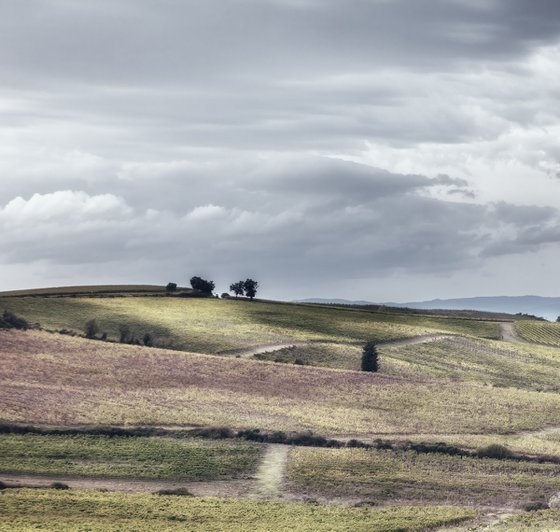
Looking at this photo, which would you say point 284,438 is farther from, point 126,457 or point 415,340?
point 415,340

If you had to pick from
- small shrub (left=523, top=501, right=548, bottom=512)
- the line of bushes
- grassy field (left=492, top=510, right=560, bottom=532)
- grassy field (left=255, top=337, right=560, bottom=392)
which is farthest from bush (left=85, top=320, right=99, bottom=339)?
grassy field (left=492, top=510, right=560, bottom=532)

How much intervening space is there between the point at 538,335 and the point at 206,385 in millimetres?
102673

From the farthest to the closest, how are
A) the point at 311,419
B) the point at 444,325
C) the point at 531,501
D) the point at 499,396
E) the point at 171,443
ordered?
the point at 444,325 < the point at 499,396 < the point at 311,419 < the point at 171,443 < the point at 531,501

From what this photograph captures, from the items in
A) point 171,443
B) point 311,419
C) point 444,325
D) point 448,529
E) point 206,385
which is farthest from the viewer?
point 444,325

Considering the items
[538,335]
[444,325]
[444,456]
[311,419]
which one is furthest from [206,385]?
[538,335]

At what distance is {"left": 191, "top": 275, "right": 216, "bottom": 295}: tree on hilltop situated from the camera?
19088 cm

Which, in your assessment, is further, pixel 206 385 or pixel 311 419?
pixel 206 385

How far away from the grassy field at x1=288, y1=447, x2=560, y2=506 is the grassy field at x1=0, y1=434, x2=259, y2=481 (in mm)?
4964

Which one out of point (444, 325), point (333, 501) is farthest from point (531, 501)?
point (444, 325)

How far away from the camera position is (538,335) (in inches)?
7318

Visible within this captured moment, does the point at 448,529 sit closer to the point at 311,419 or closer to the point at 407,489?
the point at 407,489

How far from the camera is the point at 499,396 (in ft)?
361

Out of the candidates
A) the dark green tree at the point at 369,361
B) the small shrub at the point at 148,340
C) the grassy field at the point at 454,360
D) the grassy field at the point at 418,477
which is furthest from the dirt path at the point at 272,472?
the small shrub at the point at 148,340

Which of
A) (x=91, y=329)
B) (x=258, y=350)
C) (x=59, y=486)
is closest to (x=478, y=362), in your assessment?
(x=258, y=350)
